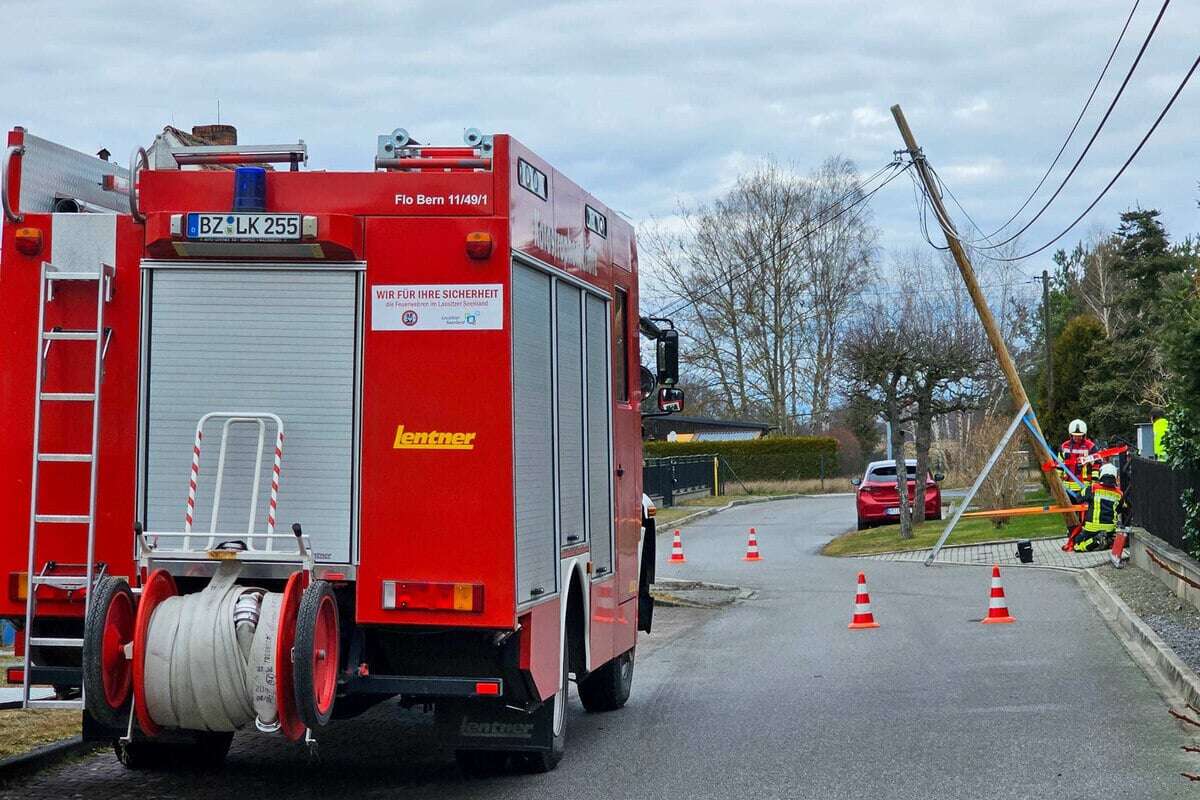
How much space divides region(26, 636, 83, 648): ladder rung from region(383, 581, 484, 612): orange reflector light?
1473 mm

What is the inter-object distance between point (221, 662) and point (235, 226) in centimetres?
204

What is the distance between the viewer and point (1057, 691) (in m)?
11.4

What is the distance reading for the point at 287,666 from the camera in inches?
263

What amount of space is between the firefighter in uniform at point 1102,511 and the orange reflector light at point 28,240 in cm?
1796

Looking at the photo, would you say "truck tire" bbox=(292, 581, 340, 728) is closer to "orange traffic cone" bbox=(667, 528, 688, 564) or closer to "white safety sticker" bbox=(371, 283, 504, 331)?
"white safety sticker" bbox=(371, 283, 504, 331)

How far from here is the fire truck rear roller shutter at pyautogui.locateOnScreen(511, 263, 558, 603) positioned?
7.36 meters

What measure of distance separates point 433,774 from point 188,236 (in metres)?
3.41

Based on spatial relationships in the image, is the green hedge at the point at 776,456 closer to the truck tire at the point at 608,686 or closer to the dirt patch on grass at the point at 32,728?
the truck tire at the point at 608,686

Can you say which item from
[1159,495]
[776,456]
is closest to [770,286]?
[776,456]

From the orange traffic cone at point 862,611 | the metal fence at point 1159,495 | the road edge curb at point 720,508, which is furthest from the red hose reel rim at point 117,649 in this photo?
the road edge curb at point 720,508

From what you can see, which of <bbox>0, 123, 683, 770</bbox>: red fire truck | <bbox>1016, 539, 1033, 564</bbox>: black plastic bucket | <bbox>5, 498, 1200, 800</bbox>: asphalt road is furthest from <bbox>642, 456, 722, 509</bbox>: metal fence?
<bbox>0, 123, 683, 770</bbox>: red fire truck

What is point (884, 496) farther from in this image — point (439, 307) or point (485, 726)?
point (439, 307)

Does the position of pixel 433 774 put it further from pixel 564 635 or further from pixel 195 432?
pixel 195 432

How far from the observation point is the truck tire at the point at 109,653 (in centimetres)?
671
